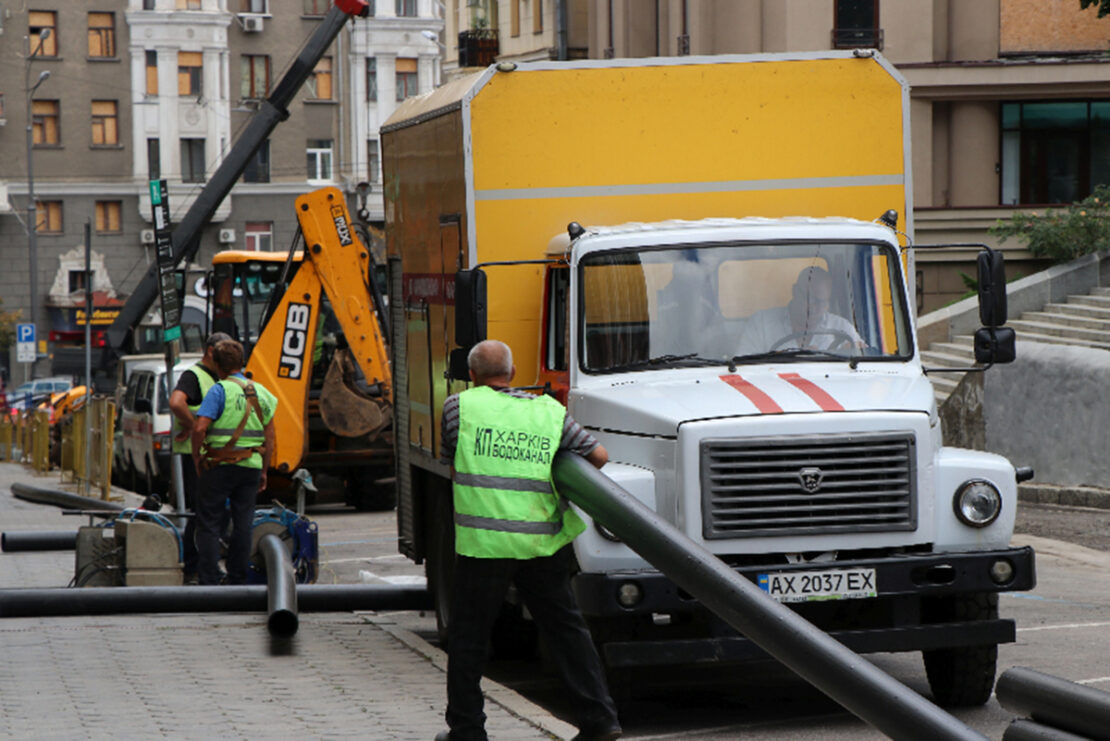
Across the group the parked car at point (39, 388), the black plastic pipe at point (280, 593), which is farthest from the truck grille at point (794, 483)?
the parked car at point (39, 388)

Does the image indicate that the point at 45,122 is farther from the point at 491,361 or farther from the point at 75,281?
the point at 491,361

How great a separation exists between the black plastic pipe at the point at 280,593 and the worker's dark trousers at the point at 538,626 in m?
3.36

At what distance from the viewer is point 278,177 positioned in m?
66.6

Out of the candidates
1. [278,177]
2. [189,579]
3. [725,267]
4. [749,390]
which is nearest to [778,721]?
[749,390]

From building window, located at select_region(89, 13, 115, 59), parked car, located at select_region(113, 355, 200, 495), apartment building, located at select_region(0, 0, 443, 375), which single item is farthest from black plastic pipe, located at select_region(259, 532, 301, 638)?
building window, located at select_region(89, 13, 115, 59)

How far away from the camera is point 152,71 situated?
6569cm

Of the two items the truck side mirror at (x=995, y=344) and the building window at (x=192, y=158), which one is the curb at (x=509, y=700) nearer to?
the truck side mirror at (x=995, y=344)

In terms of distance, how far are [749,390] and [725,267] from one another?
0.86 m

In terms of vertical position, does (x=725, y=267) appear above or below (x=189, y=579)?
above

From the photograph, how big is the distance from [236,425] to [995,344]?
507 cm

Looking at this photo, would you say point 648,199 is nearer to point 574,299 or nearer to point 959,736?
point 574,299

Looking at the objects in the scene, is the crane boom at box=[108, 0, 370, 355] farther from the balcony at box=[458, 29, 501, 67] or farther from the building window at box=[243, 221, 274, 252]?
the building window at box=[243, 221, 274, 252]

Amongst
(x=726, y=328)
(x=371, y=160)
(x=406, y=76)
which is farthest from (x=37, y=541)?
(x=406, y=76)

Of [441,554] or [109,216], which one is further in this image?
[109,216]
